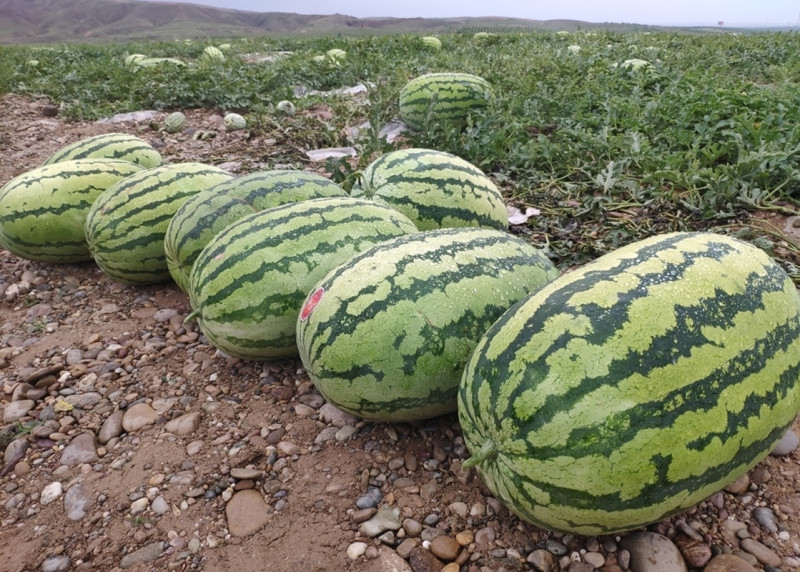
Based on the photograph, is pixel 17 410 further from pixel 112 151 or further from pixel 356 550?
pixel 112 151

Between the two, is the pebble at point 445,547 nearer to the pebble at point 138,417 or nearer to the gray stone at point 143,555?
the gray stone at point 143,555

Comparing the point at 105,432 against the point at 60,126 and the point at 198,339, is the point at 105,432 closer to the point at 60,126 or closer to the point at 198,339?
the point at 198,339

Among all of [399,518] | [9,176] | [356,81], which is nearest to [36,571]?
[399,518]

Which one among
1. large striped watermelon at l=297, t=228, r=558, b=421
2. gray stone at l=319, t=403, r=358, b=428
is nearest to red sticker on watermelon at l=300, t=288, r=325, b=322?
large striped watermelon at l=297, t=228, r=558, b=421

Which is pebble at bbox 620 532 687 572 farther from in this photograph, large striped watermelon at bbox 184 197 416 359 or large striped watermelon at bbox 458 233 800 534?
large striped watermelon at bbox 184 197 416 359

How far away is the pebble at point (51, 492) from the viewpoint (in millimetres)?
2109

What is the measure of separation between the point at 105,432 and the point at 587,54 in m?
7.24

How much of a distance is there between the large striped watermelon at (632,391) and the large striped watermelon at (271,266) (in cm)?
95

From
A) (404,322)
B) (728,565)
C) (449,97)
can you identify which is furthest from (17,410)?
(449,97)

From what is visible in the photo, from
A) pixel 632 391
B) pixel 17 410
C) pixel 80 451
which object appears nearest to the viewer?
pixel 632 391

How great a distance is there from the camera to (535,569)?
1.68m

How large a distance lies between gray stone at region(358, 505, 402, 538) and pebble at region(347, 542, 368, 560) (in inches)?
1.7

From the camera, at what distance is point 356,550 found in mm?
1797

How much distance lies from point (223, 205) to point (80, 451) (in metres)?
1.31
